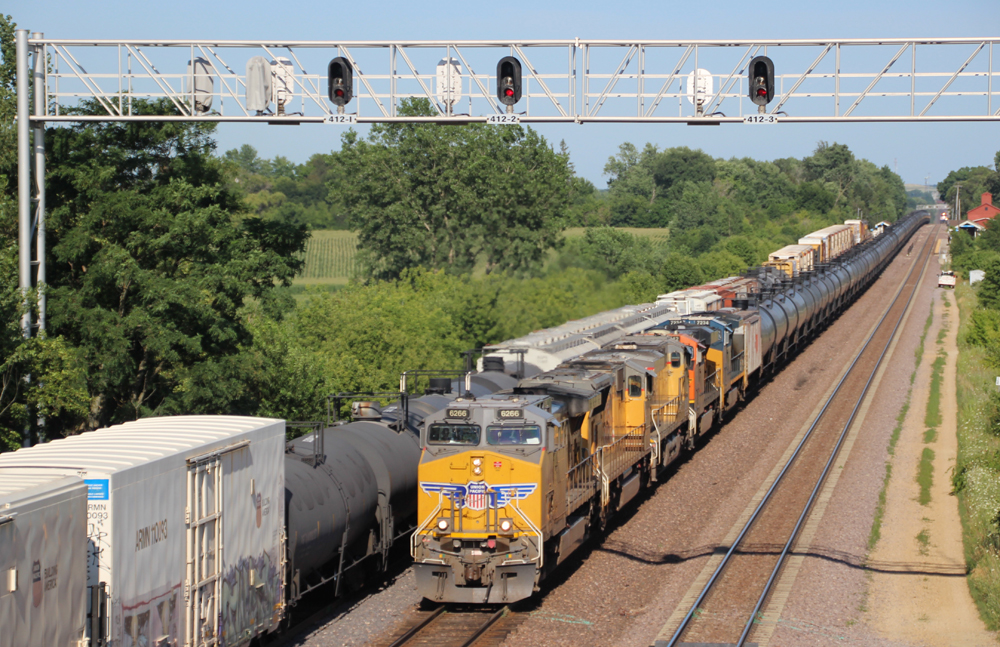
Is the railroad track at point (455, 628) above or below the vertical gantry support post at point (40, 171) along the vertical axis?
below

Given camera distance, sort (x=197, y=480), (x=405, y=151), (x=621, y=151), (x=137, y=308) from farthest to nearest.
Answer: (x=621, y=151)
(x=405, y=151)
(x=137, y=308)
(x=197, y=480)

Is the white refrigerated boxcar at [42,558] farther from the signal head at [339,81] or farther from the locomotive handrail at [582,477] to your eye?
the signal head at [339,81]

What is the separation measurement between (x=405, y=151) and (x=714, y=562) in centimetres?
4651

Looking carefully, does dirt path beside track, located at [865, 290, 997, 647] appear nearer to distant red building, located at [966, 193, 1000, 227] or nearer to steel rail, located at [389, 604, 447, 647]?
steel rail, located at [389, 604, 447, 647]

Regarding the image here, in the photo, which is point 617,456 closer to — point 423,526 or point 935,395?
point 423,526

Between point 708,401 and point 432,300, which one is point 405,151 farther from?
point 708,401

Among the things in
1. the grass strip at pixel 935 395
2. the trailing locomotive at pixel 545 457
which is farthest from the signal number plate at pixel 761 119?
the grass strip at pixel 935 395

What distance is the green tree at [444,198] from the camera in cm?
6166

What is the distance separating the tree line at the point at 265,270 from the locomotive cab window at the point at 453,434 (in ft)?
30.4

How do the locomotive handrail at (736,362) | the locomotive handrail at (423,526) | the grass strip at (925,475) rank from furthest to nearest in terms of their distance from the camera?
the locomotive handrail at (736,362) < the grass strip at (925,475) < the locomotive handrail at (423,526)

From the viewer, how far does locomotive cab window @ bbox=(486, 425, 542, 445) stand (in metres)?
16.5

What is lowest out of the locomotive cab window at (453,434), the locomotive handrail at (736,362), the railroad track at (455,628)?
the railroad track at (455,628)

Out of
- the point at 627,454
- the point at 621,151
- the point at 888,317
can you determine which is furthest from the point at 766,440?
the point at 621,151

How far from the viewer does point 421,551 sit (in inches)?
642
